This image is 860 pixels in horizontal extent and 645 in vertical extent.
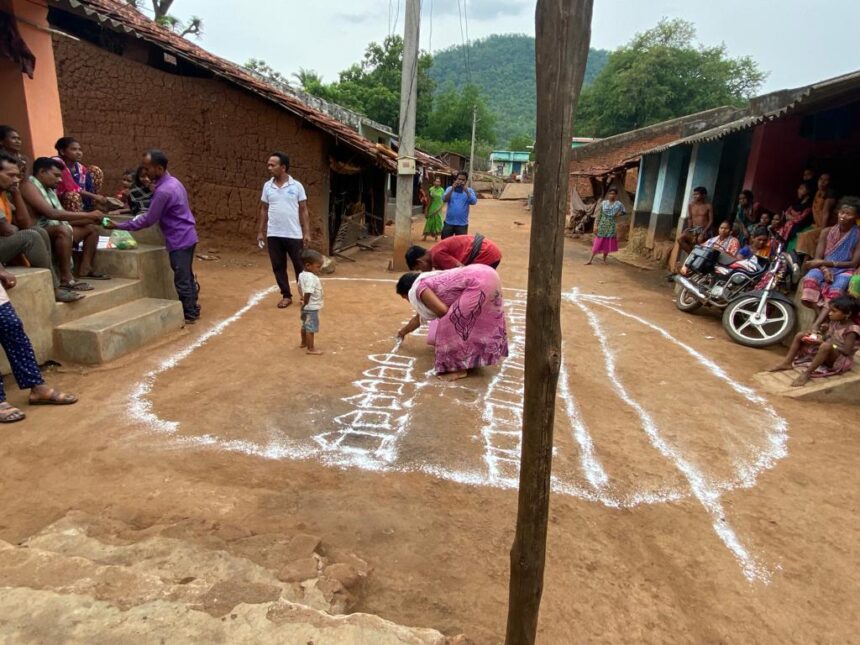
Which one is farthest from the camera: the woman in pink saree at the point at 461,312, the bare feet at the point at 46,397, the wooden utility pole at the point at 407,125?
the wooden utility pole at the point at 407,125

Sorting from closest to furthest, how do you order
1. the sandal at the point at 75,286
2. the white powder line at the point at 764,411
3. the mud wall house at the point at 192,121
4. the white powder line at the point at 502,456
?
1. the white powder line at the point at 502,456
2. the white powder line at the point at 764,411
3. the sandal at the point at 75,286
4. the mud wall house at the point at 192,121

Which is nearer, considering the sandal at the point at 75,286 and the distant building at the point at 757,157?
the sandal at the point at 75,286

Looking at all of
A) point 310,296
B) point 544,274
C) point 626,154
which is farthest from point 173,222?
point 626,154

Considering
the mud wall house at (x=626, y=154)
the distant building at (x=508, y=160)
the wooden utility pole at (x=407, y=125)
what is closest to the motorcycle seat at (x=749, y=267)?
the wooden utility pole at (x=407, y=125)

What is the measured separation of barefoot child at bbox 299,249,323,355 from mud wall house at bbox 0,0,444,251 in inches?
181

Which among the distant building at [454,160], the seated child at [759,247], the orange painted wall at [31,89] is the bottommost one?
the seated child at [759,247]

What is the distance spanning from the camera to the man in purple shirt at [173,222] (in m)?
5.29

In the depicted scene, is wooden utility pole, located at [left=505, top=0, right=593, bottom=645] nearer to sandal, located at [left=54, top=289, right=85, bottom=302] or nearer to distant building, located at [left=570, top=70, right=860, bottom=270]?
sandal, located at [left=54, top=289, right=85, bottom=302]

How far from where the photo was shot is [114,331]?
446 cm

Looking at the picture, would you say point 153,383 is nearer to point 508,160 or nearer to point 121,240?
point 121,240

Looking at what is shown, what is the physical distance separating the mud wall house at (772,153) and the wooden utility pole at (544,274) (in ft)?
16.6

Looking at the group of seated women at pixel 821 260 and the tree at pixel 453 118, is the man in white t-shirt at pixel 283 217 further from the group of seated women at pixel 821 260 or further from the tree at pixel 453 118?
the tree at pixel 453 118

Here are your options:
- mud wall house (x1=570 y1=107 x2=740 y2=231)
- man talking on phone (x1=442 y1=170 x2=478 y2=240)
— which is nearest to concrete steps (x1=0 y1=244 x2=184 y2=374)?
man talking on phone (x1=442 y1=170 x2=478 y2=240)

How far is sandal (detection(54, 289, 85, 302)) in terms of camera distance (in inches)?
173
